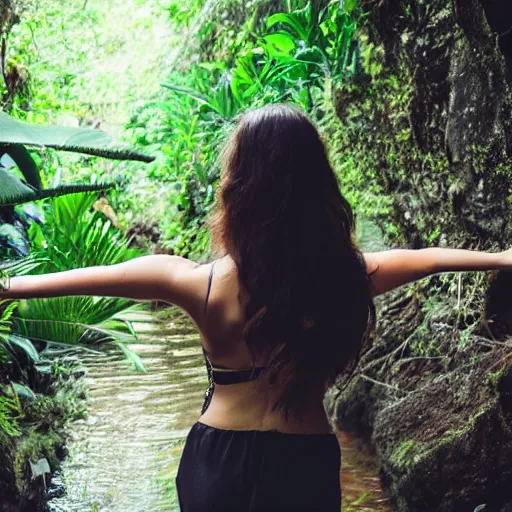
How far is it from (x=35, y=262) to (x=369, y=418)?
6.42 ft

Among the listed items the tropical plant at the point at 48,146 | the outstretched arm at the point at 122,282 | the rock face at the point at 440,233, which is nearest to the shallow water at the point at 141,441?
the rock face at the point at 440,233

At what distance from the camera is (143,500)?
3.77m

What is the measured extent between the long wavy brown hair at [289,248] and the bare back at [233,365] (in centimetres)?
2

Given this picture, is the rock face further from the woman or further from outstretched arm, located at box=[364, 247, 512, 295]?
the woman

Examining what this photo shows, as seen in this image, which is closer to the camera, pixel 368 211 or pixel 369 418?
pixel 369 418

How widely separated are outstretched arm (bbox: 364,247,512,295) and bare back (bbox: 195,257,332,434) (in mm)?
317

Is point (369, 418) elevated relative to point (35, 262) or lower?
lower

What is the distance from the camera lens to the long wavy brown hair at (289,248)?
1.60 metres

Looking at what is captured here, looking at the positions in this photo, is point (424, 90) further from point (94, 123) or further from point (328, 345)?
point (94, 123)

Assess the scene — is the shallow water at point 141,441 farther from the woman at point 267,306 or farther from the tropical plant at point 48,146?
the woman at point 267,306

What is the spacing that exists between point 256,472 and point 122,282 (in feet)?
1.63

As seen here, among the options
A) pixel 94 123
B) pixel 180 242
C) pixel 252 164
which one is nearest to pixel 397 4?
pixel 252 164

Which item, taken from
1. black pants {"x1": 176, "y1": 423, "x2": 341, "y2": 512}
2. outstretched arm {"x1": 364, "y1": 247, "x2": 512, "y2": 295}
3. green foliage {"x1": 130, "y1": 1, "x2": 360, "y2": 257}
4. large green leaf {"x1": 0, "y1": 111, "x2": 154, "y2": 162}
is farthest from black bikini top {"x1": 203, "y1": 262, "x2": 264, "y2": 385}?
green foliage {"x1": 130, "y1": 1, "x2": 360, "y2": 257}

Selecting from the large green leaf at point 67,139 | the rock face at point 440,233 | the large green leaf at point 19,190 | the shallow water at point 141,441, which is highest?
the large green leaf at point 67,139
